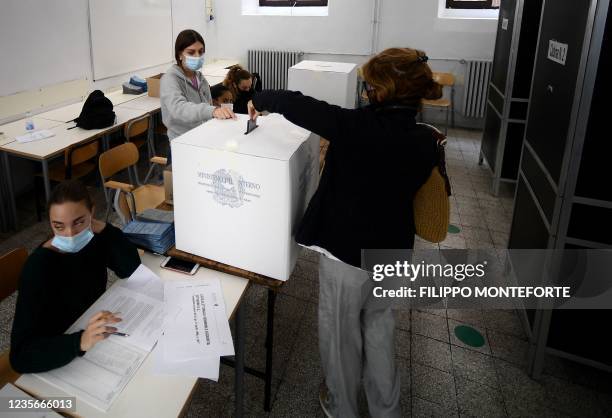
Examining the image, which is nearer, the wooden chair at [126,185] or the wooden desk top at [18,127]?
the wooden chair at [126,185]

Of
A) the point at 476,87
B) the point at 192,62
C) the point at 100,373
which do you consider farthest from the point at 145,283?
the point at 476,87

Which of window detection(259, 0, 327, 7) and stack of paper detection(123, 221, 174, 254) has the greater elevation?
window detection(259, 0, 327, 7)

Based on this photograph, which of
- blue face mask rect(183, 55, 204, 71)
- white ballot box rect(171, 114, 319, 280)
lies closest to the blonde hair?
white ballot box rect(171, 114, 319, 280)

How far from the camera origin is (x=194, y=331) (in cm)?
124

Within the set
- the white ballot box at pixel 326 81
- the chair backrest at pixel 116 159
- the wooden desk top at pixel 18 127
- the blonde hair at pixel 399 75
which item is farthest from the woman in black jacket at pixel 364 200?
the wooden desk top at pixel 18 127

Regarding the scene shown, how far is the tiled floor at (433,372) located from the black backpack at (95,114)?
1.57 meters

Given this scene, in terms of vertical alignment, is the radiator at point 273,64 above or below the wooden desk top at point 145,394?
above

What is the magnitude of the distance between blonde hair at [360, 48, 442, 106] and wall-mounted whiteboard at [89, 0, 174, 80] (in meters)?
4.03

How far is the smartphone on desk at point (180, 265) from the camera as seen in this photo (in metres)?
1.51

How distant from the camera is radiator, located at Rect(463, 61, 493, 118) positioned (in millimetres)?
5766

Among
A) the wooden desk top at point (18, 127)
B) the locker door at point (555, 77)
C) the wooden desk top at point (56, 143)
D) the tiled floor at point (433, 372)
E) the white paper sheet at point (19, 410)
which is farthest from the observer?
the wooden desk top at point (18, 127)

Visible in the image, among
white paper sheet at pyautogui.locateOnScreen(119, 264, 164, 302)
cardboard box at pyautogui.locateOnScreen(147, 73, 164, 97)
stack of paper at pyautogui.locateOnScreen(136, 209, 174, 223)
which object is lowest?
white paper sheet at pyautogui.locateOnScreen(119, 264, 164, 302)

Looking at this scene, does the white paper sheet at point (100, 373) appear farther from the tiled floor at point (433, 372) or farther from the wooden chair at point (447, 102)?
the wooden chair at point (447, 102)

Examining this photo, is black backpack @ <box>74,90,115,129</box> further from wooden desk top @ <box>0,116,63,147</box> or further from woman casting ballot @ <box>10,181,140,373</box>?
woman casting ballot @ <box>10,181,140,373</box>
